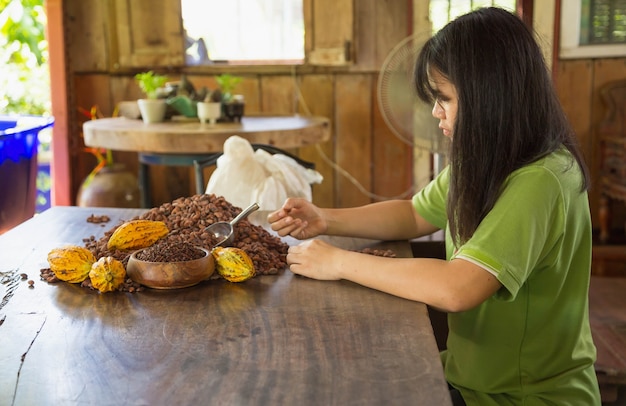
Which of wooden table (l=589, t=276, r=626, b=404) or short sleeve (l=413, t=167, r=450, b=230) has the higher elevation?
short sleeve (l=413, t=167, r=450, b=230)

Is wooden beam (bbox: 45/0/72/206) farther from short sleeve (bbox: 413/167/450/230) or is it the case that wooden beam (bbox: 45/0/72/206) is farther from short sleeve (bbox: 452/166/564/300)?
short sleeve (bbox: 452/166/564/300)

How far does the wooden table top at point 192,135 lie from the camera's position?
3471 mm

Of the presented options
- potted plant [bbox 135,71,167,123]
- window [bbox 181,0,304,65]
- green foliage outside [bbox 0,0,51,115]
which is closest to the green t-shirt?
potted plant [bbox 135,71,167,123]

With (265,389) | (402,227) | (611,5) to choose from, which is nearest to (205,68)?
(611,5)

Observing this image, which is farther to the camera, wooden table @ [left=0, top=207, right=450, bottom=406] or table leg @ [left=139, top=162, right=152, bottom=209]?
table leg @ [left=139, top=162, right=152, bottom=209]

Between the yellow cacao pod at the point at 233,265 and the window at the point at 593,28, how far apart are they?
3716 millimetres

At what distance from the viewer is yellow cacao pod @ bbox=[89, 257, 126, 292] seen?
4.81 feet

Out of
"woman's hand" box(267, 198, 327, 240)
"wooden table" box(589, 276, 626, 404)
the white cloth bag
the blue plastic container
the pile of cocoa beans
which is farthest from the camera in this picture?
the blue plastic container

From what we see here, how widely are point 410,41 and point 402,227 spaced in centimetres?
256

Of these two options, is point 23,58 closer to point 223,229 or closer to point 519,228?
point 223,229

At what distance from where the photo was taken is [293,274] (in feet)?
5.26

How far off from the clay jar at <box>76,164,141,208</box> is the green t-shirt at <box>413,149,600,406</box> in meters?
3.41

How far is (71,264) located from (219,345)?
0.48m

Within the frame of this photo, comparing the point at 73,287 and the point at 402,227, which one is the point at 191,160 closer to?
A: the point at 402,227
